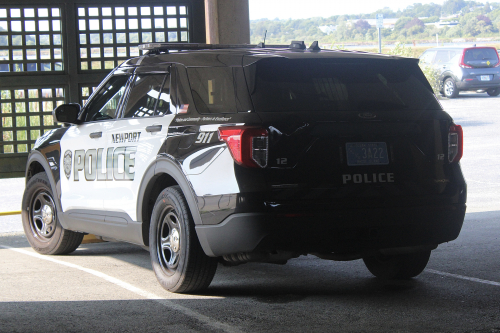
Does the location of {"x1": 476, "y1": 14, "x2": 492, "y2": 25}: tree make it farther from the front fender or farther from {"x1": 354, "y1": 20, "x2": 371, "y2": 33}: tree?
the front fender

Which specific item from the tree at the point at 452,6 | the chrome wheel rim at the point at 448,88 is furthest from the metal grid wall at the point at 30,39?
the tree at the point at 452,6

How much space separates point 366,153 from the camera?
4.85m

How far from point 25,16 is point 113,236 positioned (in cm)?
617

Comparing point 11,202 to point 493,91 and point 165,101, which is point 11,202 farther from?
point 493,91

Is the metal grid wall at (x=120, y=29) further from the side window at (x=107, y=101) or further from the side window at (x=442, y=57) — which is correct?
the side window at (x=442, y=57)

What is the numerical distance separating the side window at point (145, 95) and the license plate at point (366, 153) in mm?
1504

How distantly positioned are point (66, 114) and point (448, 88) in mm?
23820

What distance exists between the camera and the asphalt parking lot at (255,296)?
4539 mm

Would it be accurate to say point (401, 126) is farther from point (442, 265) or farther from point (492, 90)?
point (492, 90)

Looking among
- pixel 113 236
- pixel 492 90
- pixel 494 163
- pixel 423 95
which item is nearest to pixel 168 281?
pixel 113 236

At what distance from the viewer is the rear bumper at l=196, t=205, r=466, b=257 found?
15.4 ft

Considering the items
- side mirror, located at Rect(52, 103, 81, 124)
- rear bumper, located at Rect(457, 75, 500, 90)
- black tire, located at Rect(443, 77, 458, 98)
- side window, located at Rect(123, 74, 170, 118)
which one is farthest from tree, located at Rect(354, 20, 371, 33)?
side window, located at Rect(123, 74, 170, 118)

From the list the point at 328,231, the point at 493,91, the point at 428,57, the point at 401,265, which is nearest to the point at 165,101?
the point at 328,231

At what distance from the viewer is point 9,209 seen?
1052 cm
